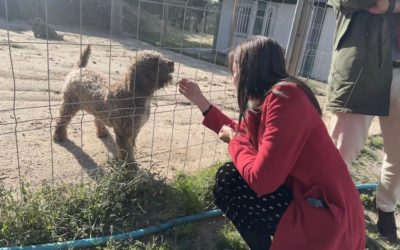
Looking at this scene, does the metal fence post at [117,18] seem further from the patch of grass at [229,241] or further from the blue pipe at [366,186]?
the patch of grass at [229,241]

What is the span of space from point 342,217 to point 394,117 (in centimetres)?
144

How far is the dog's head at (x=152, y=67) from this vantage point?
375 centimetres

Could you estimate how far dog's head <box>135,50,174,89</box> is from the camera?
375cm

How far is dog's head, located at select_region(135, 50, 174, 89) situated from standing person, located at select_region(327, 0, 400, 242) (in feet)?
5.21

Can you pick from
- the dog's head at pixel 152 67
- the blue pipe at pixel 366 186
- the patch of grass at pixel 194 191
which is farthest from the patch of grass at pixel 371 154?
the dog's head at pixel 152 67

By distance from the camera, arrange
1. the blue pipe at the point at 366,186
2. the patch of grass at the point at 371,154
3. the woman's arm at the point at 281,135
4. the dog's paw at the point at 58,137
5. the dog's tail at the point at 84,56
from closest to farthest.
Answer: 1. the woman's arm at the point at 281,135
2. the blue pipe at the point at 366,186
3. the dog's tail at the point at 84,56
4. the dog's paw at the point at 58,137
5. the patch of grass at the point at 371,154

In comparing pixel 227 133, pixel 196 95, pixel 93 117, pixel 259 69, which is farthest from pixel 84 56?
pixel 259 69

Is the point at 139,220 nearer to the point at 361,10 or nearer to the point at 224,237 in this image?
the point at 224,237

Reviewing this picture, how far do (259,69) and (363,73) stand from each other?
1.22 meters

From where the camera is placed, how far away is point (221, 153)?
468 cm

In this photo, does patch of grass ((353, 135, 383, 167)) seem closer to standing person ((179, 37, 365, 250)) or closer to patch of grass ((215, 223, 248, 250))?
patch of grass ((215, 223, 248, 250))

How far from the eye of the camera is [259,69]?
6.78 ft

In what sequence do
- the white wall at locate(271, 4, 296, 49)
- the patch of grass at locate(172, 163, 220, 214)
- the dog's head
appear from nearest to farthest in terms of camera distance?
the patch of grass at locate(172, 163, 220, 214), the dog's head, the white wall at locate(271, 4, 296, 49)

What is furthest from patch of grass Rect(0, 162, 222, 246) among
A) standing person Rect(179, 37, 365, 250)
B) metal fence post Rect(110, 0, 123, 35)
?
metal fence post Rect(110, 0, 123, 35)
